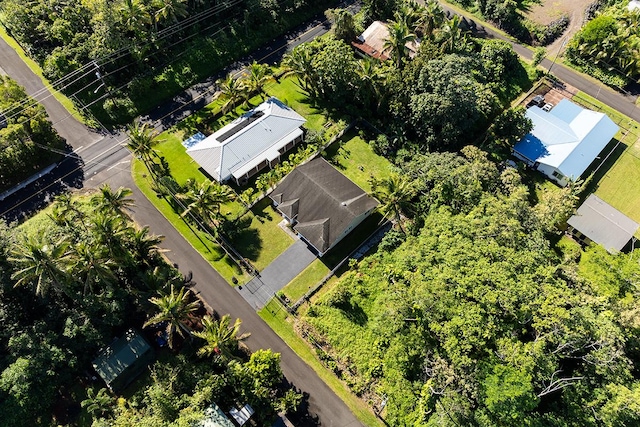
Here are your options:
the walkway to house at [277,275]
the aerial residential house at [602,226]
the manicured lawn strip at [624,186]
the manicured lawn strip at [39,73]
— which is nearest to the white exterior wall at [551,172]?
the aerial residential house at [602,226]

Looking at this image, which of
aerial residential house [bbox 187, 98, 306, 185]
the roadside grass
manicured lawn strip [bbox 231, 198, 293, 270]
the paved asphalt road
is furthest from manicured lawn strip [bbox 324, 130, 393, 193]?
the roadside grass

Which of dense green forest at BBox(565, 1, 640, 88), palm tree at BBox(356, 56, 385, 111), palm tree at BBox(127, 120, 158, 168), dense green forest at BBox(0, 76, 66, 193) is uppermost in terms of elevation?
dense green forest at BBox(0, 76, 66, 193)

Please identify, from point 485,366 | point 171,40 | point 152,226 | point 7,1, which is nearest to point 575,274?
point 485,366

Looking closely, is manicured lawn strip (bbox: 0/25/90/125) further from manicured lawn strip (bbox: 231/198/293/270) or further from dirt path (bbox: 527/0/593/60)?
dirt path (bbox: 527/0/593/60)

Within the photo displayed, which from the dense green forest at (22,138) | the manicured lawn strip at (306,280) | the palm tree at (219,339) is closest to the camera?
the palm tree at (219,339)

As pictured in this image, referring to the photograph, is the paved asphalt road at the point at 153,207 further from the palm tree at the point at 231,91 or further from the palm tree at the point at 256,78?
the palm tree at the point at 256,78

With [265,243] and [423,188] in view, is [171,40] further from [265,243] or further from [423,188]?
[423,188]
